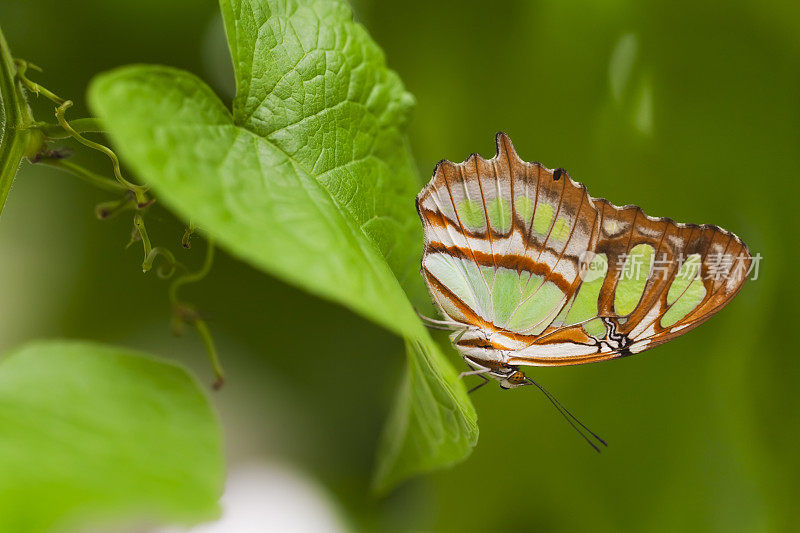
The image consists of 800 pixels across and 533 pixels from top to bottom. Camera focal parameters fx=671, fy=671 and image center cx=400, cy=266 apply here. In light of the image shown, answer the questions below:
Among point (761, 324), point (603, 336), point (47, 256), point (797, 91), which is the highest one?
point (797, 91)

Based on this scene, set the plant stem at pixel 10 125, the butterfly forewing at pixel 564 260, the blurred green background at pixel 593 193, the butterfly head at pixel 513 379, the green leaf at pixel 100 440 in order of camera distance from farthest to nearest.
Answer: the blurred green background at pixel 593 193 → the butterfly head at pixel 513 379 → the butterfly forewing at pixel 564 260 → the plant stem at pixel 10 125 → the green leaf at pixel 100 440

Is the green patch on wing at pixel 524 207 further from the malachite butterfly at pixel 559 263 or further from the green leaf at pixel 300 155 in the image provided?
the green leaf at pixel 300 155

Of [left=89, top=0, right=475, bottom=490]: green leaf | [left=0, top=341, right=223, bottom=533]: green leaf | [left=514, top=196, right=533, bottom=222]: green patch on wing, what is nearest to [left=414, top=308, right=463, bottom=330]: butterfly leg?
[left=89, top=0, right=475, bottom=490]: green leaf

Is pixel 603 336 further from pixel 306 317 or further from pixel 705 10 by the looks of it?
pixel 306 317

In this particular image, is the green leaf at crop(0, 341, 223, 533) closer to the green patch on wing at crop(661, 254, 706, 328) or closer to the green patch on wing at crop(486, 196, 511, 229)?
the green patch on wing at crop(486, 196, 511, 229)

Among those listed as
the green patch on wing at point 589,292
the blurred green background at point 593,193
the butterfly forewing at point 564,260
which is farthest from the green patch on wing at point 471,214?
the blurred green background at point 593,193

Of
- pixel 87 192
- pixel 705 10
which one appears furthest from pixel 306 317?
Result: pixel 705 10
